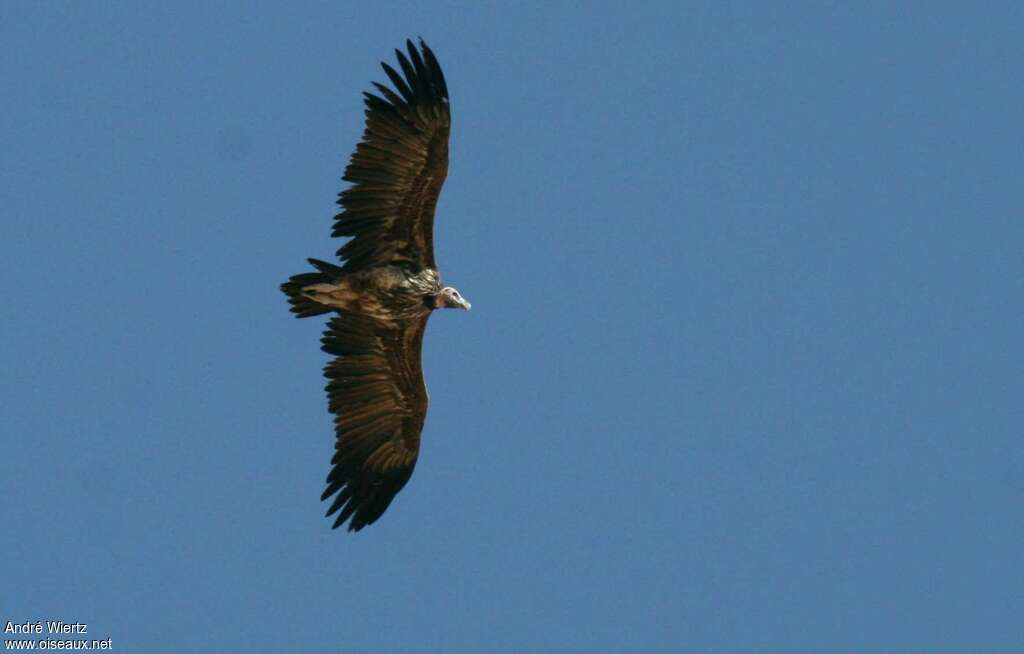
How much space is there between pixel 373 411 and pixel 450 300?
2.28m

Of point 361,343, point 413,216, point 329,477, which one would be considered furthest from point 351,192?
point 329,477

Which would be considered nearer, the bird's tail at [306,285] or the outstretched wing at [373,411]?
the bird's tail at [306,285]

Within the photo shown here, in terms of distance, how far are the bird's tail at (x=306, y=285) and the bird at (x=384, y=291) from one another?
15mm

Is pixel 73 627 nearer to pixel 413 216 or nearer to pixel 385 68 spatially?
pixel 413 216

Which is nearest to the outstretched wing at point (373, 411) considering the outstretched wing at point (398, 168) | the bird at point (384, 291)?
the bird at point (384, 291)

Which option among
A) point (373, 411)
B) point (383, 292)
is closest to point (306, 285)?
point (383, 292)

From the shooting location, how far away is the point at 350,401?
26.6 metres

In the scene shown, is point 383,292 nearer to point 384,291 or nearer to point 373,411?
point 384,291

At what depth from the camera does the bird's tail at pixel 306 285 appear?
81.1 feet

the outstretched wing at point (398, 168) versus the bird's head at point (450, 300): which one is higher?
the outstretched wing at point (398, 168)

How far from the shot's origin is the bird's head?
26.0 meters

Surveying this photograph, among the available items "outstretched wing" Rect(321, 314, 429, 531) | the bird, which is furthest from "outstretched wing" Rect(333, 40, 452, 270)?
"outstretched wing" Rect(321, 314, 429, 531)

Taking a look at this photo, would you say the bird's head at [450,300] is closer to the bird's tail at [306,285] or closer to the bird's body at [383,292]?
the bird's body at [383,292]

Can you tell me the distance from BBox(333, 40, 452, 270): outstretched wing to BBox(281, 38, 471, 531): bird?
0.05 ft
